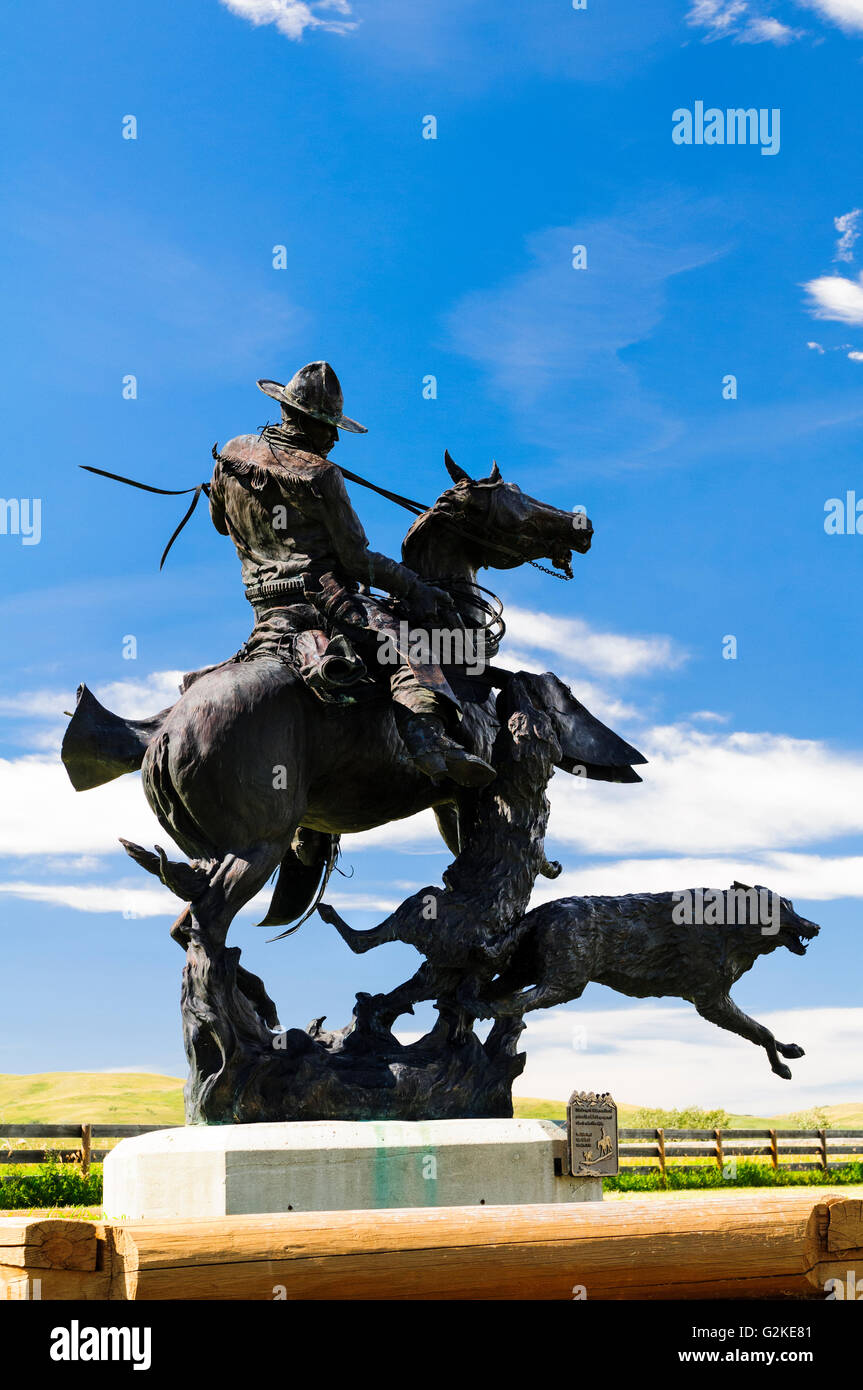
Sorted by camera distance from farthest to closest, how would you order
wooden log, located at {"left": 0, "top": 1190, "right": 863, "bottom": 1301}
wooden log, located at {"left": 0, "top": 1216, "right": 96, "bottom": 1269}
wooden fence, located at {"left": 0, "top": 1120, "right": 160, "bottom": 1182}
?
1. wooden fence, located at {"left": 0, "top": 1120, "right": 160, "bottom": 1182}
2. wooden log, located at {"left": 0, "top": 1190, "right": 863, "bottom": 1301}
3. wooden log, located at {"left": 0, "top": 1216, "right": 96, "bottom": 1269}

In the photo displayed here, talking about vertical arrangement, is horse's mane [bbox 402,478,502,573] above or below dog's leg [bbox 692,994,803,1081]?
above

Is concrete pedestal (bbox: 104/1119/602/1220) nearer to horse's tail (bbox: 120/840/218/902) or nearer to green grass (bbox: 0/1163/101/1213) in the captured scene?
horse's tail (bbox: 120/840/218/902)

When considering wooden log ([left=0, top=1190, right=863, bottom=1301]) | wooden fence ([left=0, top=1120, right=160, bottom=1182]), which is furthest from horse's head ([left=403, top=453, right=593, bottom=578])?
wooden fence ([left=0, top=1120, right=160, bottom=1182])

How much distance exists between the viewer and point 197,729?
5957mm

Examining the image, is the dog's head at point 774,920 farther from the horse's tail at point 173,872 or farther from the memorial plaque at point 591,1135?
the horse's tail at point 173,872

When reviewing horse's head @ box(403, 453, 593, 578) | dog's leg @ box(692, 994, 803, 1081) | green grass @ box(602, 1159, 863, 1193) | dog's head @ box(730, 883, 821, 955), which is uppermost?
horse's head @ box(403, 453, 593, 578)

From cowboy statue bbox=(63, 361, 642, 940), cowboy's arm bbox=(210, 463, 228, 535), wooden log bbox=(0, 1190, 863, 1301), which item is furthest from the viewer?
cowboy's arm bbox=(210, 463, 228, 535)

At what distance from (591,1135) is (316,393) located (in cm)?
368

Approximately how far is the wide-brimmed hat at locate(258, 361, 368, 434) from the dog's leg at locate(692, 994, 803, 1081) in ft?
11.4

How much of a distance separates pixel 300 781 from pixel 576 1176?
218 cm

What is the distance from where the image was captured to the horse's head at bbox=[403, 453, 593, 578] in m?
6.90

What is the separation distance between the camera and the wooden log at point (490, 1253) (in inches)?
155
